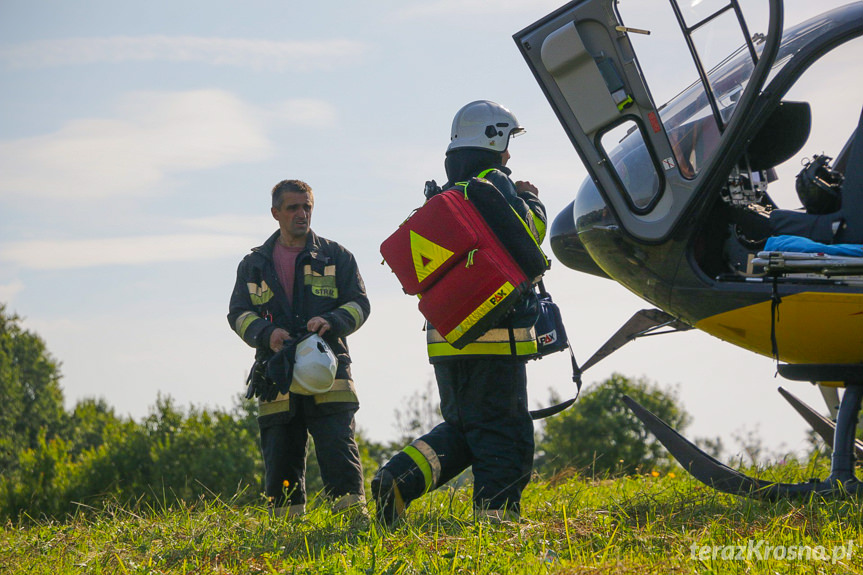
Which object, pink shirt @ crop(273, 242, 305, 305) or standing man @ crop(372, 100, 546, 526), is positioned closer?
standing man @ crop(372, 100, 546, 526)

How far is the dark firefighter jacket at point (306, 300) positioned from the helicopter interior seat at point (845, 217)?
240 cm

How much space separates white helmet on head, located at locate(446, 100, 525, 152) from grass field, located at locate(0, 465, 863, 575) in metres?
1.83

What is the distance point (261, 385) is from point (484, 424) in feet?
4.74

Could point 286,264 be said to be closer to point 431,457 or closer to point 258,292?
point 258,292

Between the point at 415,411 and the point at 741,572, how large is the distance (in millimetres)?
15678

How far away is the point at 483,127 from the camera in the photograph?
4996mm

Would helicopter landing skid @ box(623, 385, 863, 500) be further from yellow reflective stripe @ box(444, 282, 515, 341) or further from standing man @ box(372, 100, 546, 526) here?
yellow reflective stripe @ box(444, 282, 515, 341)

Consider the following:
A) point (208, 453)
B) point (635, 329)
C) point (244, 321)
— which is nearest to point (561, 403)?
point (635, 329)

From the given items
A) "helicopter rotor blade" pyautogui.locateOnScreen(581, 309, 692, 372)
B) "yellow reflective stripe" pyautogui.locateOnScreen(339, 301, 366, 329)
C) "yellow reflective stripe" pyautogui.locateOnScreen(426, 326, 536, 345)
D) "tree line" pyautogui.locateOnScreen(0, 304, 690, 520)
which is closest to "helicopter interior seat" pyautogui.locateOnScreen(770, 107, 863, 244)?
"helicopter rotor blade" pyautogui.locateOnScreen(581, 309, 692, 372)

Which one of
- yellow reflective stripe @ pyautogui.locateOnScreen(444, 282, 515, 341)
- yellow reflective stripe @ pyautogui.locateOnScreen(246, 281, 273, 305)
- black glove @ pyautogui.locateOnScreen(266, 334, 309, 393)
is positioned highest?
yellow reflective stripe @ pyautogui.locateOnScreen(246, 281, 273, 305)

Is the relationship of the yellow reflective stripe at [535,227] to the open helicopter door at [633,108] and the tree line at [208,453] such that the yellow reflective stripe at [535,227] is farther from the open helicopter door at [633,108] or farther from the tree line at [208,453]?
the tree line at [208,453]

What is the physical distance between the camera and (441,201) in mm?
4523

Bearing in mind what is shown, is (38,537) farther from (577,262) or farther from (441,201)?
(577,262)

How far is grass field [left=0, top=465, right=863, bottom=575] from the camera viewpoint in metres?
3.56
